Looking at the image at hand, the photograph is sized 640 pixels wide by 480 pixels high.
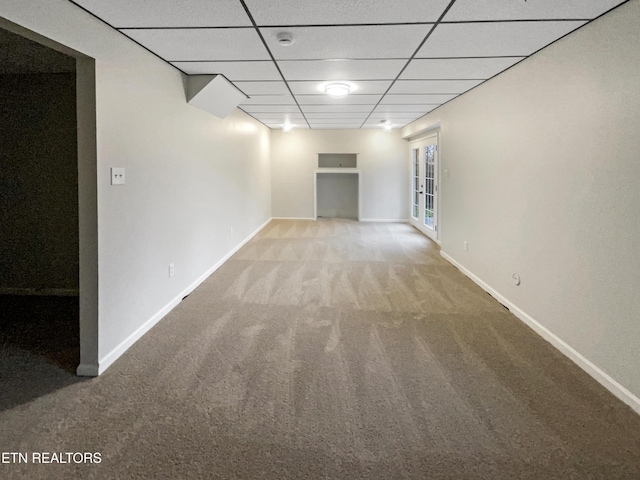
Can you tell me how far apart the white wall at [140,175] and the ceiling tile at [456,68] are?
215 centimetres

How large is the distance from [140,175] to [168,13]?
3.75ft

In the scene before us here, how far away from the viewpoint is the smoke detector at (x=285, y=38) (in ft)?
8.56

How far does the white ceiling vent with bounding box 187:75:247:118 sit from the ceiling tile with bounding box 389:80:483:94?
1.77 m

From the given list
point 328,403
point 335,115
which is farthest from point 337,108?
point 328,403

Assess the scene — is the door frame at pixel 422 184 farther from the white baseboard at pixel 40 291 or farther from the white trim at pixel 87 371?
the white trim at pixel 87 371

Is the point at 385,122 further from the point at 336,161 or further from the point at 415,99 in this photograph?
the point at 415,99

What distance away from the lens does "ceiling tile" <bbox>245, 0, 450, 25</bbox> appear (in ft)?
7.02

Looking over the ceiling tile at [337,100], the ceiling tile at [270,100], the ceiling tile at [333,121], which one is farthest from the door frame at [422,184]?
the ceiling tile at [270,100]

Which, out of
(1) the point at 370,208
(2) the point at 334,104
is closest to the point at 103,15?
(2) the point at 334,104

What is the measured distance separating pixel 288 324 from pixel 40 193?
2787 millimetres

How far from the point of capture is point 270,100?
17.1ft

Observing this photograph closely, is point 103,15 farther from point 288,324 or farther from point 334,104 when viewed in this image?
point 334,104

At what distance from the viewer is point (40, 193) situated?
387cm

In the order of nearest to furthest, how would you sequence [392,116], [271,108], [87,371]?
[87,371], [271,108], [392,116]
